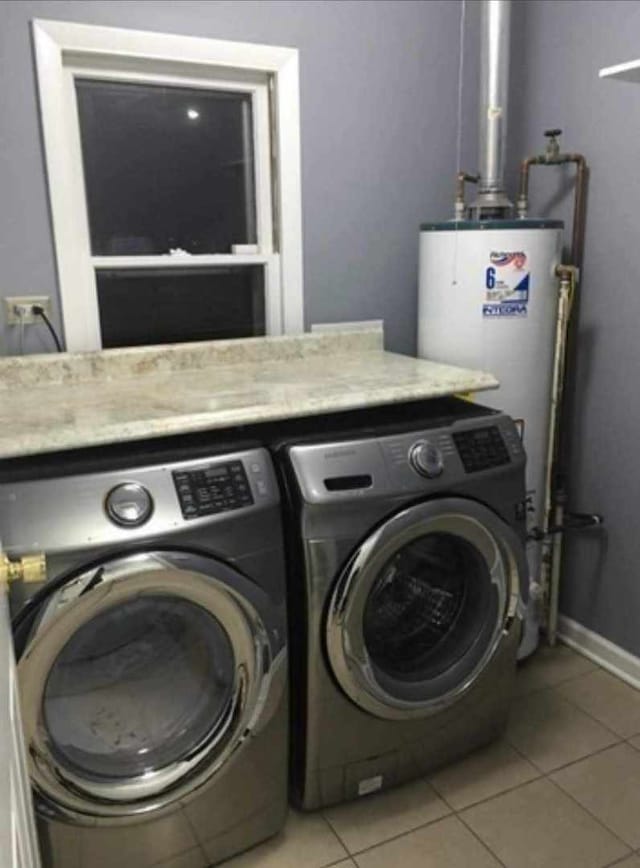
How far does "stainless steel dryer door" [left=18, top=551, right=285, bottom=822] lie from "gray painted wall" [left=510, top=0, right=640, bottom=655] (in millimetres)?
1254

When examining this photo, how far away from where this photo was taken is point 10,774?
2.28 ft

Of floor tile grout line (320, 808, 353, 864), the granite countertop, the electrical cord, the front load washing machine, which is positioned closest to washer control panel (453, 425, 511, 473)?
the front load washing machine

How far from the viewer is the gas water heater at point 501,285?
1967mm

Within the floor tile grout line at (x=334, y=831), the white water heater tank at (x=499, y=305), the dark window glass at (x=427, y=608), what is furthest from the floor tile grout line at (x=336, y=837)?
the white water heater tank at (x=499, y=305)

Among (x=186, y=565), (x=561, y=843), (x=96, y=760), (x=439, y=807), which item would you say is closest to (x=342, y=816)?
(x=439, y=807)

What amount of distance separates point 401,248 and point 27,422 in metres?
1.40

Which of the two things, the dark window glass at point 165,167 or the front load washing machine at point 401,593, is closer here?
the front load washing machine at point 401,593

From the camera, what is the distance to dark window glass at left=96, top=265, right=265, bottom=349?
2111 millimetres

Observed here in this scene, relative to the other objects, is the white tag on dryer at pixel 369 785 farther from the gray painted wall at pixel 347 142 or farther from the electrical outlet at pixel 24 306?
the electrical outlet at pixel 24 306

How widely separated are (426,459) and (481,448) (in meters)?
0.18

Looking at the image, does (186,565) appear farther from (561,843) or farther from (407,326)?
(407,326)

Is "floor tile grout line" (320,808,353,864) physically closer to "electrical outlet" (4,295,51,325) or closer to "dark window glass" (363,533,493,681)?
"dark window glass" (363,533,493,681)

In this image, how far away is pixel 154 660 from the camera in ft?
5.19

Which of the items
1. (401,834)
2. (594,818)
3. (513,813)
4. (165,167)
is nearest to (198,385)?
(165,167)
